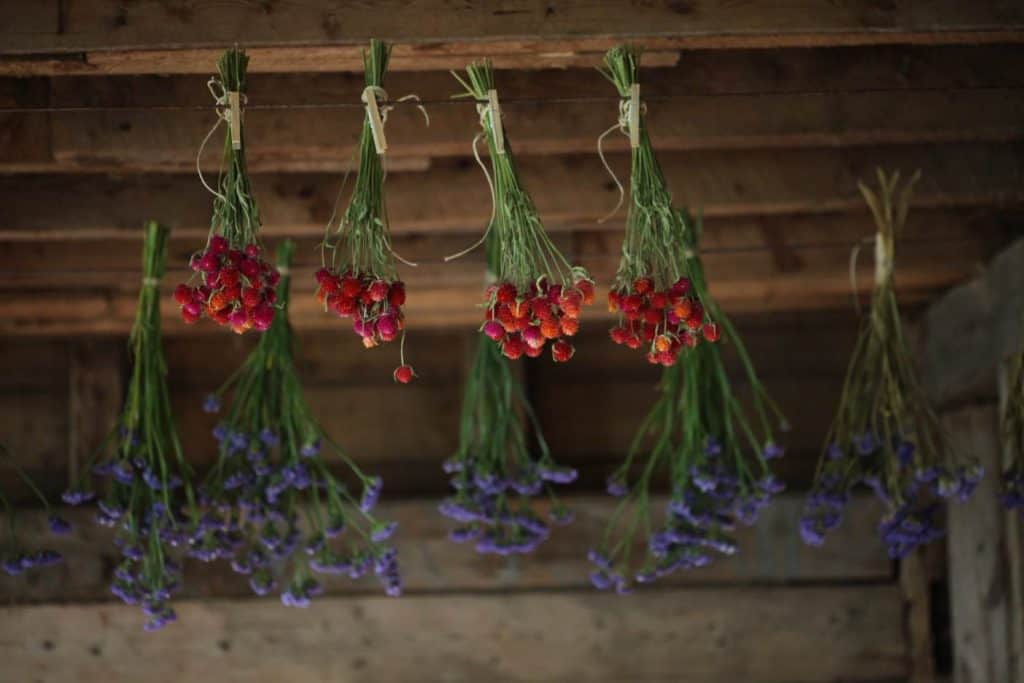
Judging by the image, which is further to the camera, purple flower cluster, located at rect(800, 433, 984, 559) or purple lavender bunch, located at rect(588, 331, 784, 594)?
purple lavender bunch, located at rect(588, 331, 784, 594)

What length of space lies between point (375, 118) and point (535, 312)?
51cm

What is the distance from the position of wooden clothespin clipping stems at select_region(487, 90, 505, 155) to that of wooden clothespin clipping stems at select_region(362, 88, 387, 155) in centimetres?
21

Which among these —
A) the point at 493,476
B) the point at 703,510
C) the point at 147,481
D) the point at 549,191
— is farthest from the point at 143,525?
the point at 703,510

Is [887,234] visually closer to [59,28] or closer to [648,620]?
[648,620]

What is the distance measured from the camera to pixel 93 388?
16.2ft

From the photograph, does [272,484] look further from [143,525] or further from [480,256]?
[480,256]

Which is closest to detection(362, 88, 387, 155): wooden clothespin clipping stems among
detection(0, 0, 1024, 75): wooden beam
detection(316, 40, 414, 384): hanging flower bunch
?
detection(316, 40, 414, 384): hanging flower bunch

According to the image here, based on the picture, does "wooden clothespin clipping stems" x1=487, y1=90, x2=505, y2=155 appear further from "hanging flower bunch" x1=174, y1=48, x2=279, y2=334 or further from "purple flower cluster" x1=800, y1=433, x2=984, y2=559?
"purple flower cluster" x1=800, y1=433, x2=984, y2=559

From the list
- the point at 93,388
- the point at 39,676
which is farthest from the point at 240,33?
the point at 39,676

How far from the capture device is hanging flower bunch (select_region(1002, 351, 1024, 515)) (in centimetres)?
366

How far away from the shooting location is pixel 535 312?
2.64 metres

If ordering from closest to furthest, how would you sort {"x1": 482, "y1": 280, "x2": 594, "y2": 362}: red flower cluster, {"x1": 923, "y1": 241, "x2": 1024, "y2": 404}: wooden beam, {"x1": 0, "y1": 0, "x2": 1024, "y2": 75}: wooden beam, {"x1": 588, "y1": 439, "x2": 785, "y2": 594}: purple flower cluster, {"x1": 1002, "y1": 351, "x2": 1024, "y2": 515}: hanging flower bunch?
{"x1": 482, "y1": 280, "x2": 594, "y2": 362}: red flower cluster
{"x1": 0, "y1": 0, "x2": 1024, "y2": 75}: wooden beam
{"x1": 1002, "y1": 351, "x2": 1024, "y2": 515}: hanging flower bunch
{"x1": 588, "y1": 439, "x2": 785, "y2": 594}: purple flower cluster
{"x1": 923, "y1": 241, "x2": 1024, "y2": 404}: wooden beam

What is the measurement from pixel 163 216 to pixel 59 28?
1.11 m

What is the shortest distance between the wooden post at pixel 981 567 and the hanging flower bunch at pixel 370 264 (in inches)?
91.9
